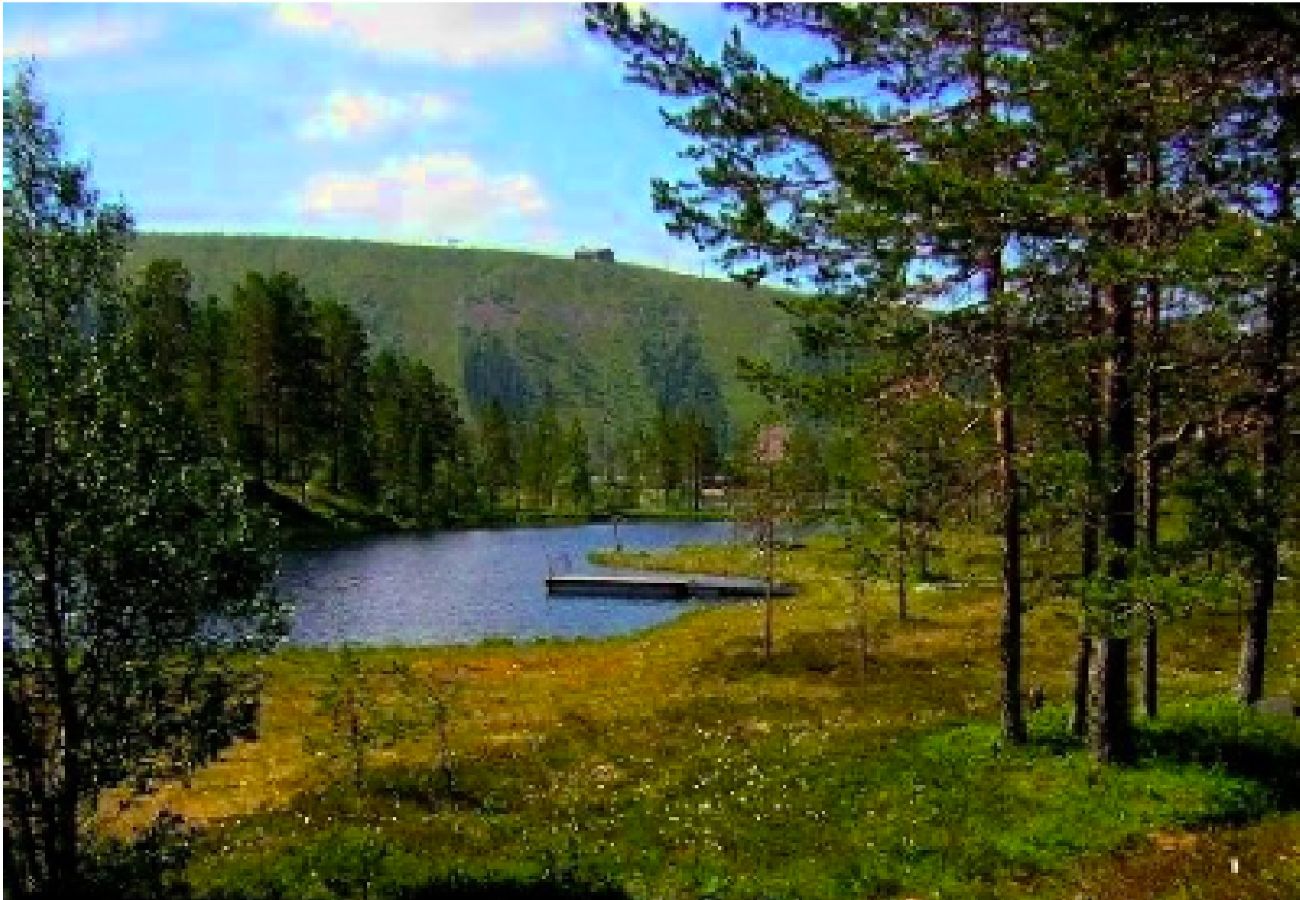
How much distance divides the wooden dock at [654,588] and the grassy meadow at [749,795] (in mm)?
31398

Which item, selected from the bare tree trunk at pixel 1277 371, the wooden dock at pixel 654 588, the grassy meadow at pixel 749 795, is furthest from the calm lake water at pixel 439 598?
the bare tree trunk at pixel 1277 371

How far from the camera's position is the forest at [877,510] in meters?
11.0

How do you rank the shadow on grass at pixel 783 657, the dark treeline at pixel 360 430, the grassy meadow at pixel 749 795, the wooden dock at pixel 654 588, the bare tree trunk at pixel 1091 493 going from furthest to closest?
the dark treeline at pixel 360 430
the wooden dock at pixel 654 588
the shadow on grass at pixel 783 657
the bare tree trunk at pixel 1091 493
the grassy meadow at pixel 749 795

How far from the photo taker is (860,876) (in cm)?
1459

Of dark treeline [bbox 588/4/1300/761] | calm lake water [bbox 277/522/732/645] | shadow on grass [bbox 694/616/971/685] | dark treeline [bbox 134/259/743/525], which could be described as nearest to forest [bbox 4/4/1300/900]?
dark treeline [bbox 588/4/1300/761]

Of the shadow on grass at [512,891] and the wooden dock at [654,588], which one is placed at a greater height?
the shadow on grass at [512,891]

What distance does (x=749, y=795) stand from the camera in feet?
63.0

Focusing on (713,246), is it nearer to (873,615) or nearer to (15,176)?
(15,176)

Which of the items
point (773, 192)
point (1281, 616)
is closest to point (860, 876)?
point (773, 192)

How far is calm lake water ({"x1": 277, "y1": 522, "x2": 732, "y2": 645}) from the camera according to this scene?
183ft

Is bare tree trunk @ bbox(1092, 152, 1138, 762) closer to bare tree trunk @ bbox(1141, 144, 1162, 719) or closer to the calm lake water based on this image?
bare tree trunk @ bbox(1141, 144, 1162, 719)

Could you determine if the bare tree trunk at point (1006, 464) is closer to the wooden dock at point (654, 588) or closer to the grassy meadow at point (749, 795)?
the grassy meadow at point (749, 795)

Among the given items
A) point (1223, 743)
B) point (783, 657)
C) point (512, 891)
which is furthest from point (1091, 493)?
point (783, 657)

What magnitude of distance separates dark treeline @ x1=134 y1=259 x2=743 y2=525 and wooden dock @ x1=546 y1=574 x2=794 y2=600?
21.5 metres
